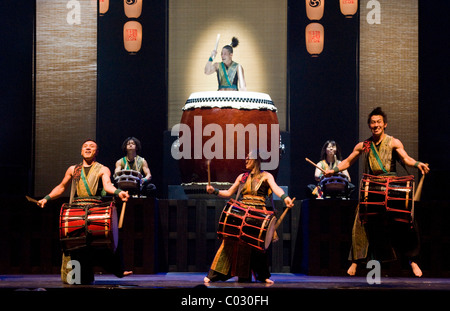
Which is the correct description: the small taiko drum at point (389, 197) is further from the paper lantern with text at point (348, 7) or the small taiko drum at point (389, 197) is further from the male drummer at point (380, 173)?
the paper lantern with text at point (348, 7)

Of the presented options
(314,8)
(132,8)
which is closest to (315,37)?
(314,8)

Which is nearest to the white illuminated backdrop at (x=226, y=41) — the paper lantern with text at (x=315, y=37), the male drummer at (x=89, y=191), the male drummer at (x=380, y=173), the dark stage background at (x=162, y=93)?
the dark stage background at (x=162, y=93)

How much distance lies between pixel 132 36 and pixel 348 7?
224cm

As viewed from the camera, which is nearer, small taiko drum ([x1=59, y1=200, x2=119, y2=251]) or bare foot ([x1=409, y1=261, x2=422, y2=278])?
small taiko drum ([x1=59, y1=200, x2=119, y2=251])

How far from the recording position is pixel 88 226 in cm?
479

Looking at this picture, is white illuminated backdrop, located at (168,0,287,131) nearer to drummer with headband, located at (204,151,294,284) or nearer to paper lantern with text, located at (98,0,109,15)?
paper lantern with text, located at (98,0,109,15)

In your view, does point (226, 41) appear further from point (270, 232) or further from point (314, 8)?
point (270, 232)

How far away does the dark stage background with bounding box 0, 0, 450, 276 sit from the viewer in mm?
7516

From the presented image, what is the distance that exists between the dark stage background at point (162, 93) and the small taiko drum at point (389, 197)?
282cm

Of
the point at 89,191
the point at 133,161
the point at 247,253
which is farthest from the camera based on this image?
the point at 133,161

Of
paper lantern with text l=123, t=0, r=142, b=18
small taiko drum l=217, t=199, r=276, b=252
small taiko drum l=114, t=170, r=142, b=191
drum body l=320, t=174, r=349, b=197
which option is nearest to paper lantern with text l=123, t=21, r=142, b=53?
paper lantern with text l=123, t=0, r=142, b=18

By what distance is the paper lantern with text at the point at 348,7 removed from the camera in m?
7.65

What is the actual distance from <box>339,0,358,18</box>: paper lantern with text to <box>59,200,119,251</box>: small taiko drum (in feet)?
12.8

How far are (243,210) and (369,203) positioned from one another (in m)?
0.87
